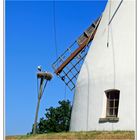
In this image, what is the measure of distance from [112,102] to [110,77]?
27.8 inches

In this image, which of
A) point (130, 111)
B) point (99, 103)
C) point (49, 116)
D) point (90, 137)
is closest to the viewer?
point (90, 137)

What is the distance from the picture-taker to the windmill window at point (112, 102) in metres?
11.5

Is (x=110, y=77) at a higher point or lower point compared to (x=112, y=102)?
higher

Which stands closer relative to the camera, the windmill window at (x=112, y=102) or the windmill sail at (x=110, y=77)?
the windmill sail at (x=110, y=77)

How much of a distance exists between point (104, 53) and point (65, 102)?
1749cm

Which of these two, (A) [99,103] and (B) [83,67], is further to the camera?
(B) [83,67]

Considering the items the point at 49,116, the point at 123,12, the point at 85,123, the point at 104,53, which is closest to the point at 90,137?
the point at 85,123

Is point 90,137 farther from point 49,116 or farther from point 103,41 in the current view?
point 49,116

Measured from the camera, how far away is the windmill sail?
1100cm

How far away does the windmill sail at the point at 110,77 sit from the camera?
11.0 m

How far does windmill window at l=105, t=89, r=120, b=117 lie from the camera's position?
1152 cm

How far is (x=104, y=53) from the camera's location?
1199 centimetres

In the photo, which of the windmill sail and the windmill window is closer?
the windmill sail

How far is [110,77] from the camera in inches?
452
